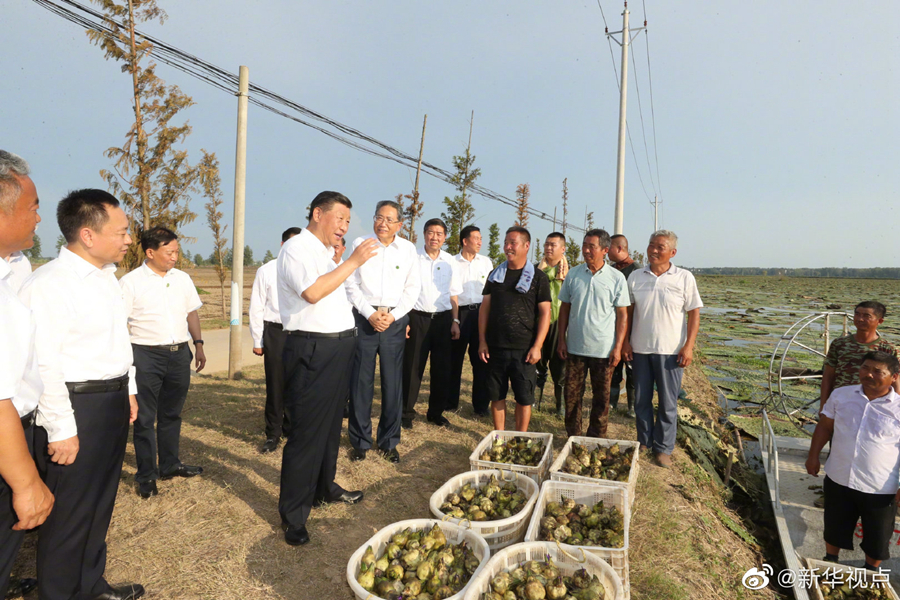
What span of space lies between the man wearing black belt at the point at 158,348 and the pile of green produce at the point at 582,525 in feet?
8.75

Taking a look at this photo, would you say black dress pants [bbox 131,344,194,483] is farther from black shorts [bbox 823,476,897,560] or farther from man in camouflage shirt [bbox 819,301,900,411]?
man in camouflage shirt [bbox 819,301,900,411]

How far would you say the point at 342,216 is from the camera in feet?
9.18

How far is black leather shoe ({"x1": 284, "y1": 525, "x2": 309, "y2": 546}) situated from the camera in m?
2.76

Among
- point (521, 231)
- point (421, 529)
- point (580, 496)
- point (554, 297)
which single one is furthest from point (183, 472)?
point (554, 297)

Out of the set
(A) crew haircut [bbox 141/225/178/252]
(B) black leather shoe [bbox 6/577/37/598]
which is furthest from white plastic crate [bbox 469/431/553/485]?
(A) crew haircut [bbox 141/225/178/252]

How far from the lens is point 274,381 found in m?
4.35

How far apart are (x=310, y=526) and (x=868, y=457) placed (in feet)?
12.2

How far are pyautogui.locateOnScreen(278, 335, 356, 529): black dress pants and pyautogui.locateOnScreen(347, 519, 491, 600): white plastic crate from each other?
24.4 inches

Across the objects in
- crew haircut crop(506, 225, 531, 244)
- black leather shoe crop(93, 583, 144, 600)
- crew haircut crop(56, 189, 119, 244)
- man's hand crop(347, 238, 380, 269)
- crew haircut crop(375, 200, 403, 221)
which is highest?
crew haircut crop(375, 200, 403, 221)

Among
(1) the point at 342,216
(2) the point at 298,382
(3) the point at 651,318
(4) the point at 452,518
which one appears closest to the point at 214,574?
(2) the point at 298,382

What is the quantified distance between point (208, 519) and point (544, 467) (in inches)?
88.6

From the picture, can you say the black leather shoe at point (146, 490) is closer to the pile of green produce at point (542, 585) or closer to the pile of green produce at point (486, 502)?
the pile of green produce at point (486, 502)

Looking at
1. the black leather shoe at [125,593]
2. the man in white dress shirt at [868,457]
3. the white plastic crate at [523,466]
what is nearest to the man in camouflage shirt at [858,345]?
the man in white dress shirt at [868,457]

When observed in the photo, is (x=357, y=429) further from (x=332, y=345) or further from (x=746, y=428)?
(x=746, y=428)
